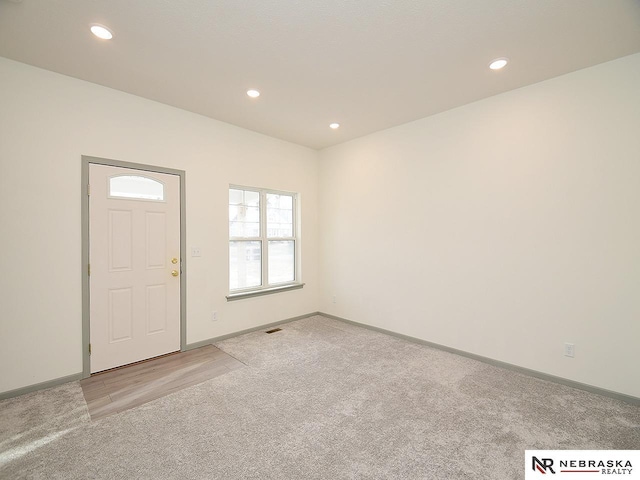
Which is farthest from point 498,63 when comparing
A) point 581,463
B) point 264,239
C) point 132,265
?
point 132,265

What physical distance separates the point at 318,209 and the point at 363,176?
1137 mm

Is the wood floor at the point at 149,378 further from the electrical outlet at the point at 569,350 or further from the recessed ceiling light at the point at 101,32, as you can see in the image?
the electrical outlet at the point at 569,350

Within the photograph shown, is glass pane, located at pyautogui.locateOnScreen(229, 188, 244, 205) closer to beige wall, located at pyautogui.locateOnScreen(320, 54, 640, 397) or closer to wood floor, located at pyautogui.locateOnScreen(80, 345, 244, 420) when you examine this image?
beige wall, located at pyautogui.locateOnScreen(320, 54, 640, 397)

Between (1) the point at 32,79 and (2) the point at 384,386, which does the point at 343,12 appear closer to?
(1) the point at 32,79

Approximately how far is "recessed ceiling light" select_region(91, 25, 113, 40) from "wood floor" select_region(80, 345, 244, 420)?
2.98 meters

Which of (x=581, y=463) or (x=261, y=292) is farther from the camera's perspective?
(x=261, y=292)

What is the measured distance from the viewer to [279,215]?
488 centimetres

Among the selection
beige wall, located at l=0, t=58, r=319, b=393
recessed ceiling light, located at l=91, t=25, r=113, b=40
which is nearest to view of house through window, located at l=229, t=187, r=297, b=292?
beige wall, located at l=0, t=58, r=319, b=393

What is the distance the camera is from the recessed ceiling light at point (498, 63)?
2559 mm

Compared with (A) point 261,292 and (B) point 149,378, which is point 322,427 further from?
(A) point 261,292

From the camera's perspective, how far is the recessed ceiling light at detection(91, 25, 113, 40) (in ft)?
7.12

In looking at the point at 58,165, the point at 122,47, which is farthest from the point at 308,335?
the point at 122,47

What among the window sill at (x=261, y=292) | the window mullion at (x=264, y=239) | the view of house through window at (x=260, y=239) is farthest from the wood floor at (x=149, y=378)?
the window mullion at (x=264, y=239)

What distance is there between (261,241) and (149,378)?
90.4 inches
